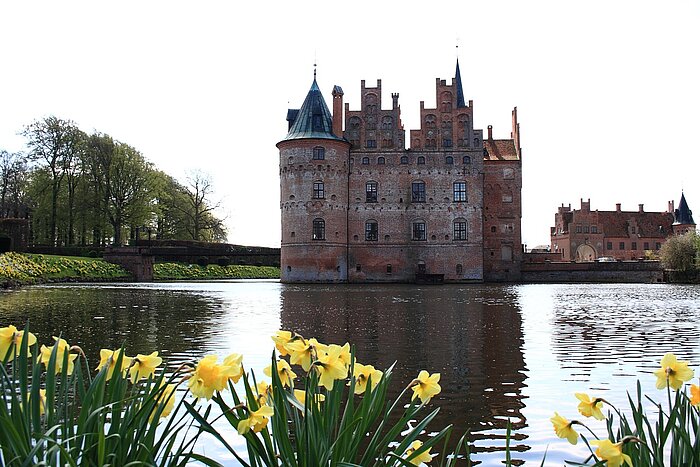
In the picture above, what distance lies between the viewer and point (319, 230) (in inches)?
1881

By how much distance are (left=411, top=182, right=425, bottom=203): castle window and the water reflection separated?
27.3 meters

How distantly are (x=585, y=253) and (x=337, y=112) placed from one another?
4944 cm

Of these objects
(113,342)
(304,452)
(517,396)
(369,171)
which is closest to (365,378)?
(304,452)

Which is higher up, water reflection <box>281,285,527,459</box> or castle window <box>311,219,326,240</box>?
castle window <box>311,219,326,240</box>

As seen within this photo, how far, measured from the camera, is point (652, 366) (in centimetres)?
948

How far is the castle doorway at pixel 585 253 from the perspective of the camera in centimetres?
8469

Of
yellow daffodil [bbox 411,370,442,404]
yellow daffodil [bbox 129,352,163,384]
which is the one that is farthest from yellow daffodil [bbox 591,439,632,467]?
yellow daffodil [bbox 129,352,163,384]

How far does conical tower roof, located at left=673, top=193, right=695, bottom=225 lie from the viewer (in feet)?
283

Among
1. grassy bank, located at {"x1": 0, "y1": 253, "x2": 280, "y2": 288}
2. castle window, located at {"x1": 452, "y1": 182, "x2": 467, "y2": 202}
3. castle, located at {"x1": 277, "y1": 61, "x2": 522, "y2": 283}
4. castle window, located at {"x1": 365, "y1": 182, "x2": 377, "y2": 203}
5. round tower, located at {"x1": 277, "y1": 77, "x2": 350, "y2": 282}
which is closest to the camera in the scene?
grassy bank, located at {"x1": 0, "y1": 253, "x2": 280, "y2": 288}

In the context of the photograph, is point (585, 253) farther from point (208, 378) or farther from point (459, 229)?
point (208, 378)

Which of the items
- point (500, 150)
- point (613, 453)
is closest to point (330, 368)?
point (613, 453)

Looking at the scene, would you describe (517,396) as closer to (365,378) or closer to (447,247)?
(365,378)

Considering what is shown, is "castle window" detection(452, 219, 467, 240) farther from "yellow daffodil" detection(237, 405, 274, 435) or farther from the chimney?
"yellow daffodil" detection(237, 405, 274, 435)

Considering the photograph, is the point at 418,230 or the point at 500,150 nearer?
the point at 418,230
